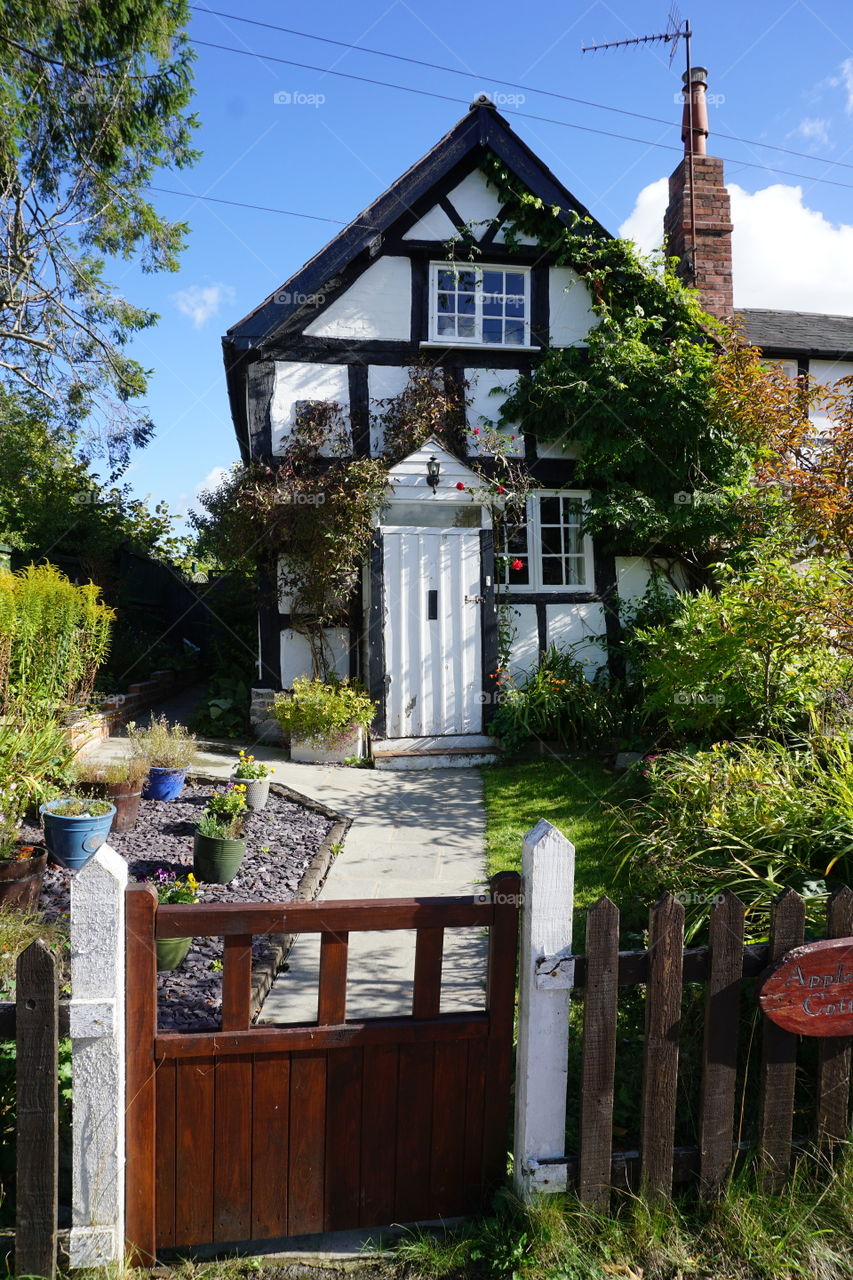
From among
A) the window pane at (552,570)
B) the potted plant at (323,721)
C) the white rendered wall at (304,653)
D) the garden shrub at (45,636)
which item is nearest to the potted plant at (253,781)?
the garden shrub at (45,636)

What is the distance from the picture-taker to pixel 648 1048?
2359 millimetres

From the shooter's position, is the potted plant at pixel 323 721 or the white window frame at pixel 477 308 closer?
the potted plant at pixel 323 721

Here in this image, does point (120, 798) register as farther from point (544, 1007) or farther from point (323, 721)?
point (544, 1007)

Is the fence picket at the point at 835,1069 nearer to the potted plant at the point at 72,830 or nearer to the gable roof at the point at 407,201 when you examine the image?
the potted plant at the point at 72,830

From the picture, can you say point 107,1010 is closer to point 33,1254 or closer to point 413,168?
point 33,1254

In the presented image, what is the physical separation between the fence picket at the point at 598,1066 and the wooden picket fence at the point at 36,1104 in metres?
1.45

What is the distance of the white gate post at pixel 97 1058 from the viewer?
2123 millimetres

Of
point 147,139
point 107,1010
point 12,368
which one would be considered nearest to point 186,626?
point 12,368

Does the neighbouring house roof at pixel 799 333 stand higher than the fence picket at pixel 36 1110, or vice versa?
the neighbouring house roof at pixel 799 333

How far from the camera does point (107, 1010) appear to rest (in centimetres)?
Answer: 214

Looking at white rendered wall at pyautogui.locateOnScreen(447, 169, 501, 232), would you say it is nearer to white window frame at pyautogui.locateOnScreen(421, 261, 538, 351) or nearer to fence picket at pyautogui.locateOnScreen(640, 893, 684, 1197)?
white window frame at pyautogui.locateOnScreen(421, 261, 538, 351)

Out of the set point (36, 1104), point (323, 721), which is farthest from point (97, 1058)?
point (323, 721)

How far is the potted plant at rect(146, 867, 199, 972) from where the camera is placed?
3.58 m

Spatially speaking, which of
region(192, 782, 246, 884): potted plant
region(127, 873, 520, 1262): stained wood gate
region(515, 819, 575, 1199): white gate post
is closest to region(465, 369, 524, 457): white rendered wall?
region(192, 782, 246, 884): potted plant
